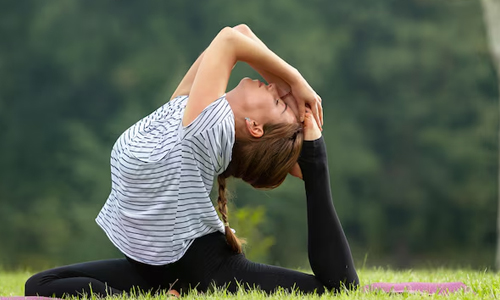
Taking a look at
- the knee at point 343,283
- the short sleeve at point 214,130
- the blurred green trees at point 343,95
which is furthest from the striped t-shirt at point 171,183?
the blurred green trees at point 343,95

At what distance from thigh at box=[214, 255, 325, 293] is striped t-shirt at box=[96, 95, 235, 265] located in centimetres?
16

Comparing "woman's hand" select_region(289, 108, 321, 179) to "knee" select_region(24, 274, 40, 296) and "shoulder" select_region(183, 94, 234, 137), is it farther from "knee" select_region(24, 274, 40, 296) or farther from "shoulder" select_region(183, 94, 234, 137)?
"knee" select_region(24, 274, 40, 296)

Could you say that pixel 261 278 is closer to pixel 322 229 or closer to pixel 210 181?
pixel 322 229

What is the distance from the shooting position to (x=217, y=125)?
239cm

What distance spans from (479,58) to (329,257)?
37.8 feet

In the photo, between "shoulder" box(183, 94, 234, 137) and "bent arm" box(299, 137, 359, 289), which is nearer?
"shoulder" box(183, 94, 234, 137)

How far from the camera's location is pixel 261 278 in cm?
256

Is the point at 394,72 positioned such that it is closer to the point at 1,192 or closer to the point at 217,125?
the point at 1,192

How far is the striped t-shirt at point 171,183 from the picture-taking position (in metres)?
2.41

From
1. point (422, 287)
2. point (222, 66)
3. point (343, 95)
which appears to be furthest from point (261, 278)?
point (343, 95)

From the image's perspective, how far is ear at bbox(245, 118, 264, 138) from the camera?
8.25 ft

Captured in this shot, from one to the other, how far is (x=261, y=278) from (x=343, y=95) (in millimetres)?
11349

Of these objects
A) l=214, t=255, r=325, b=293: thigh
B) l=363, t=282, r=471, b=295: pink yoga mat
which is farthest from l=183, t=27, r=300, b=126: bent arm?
l=363, t=282, r=471, b=295: pink yoga mat

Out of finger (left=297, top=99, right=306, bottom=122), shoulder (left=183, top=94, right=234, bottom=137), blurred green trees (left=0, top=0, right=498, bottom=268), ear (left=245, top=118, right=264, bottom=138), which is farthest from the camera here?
blurred green trees (left=0, top=0, right=498, bottom=268)
